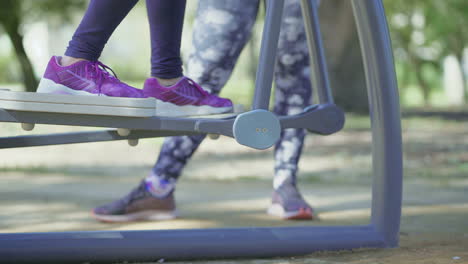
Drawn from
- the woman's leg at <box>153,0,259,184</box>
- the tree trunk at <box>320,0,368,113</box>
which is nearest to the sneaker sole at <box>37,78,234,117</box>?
the woman's leg at <box>153,0,259,184</box>

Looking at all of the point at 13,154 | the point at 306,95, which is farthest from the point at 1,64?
the point at 306,95

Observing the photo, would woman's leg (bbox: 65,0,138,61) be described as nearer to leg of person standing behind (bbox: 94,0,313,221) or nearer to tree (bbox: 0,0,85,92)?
leg of person standing behind (bbox: 94,0,313,221)

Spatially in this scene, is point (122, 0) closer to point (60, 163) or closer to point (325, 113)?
point (325, 113)

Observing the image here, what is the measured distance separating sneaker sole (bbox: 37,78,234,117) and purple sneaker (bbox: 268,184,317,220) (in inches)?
30.2

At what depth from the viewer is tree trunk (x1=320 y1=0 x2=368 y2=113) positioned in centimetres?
989

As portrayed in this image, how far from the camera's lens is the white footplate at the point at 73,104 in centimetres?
162

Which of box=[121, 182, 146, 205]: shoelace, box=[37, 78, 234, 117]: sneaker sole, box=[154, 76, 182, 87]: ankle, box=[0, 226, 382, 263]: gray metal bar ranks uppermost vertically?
box=[154, 76, 182, 87]: ankle

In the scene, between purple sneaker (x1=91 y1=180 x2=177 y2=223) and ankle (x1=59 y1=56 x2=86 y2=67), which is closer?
ankle (x1=59 y1=56 x2=86 y2=67)

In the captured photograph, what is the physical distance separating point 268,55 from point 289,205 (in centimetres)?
92

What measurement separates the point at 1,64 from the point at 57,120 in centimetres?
2341

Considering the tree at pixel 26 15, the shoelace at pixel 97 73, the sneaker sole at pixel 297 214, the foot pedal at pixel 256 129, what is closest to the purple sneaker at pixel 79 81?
the shoelace at pixel 97 73

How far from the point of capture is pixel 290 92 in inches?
109

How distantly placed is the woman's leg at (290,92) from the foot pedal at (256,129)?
0.87 metres

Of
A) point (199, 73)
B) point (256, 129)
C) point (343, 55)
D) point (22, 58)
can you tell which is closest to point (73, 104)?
point (256, 129)
